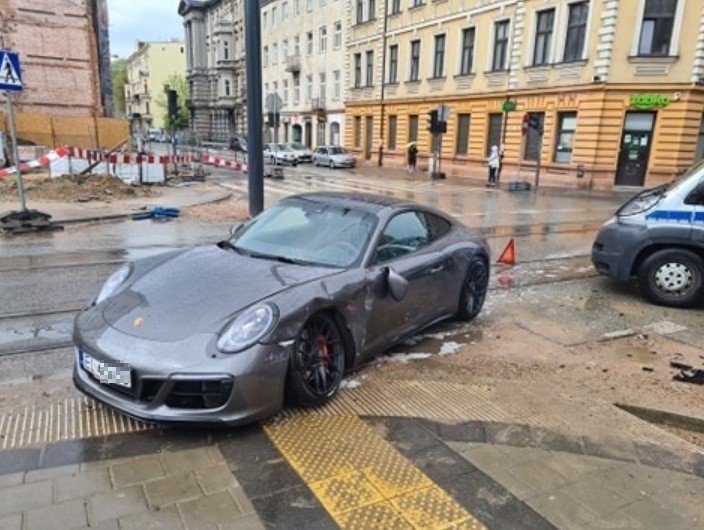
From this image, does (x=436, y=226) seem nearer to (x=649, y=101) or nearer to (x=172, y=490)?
(x=172, y=490)

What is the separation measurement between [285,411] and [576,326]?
11.8ft

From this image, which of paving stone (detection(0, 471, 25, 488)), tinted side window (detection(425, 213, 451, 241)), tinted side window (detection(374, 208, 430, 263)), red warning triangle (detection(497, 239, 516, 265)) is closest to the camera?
paving stone (detection(0, 471, 25, 488))

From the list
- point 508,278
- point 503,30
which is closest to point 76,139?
point 503,30

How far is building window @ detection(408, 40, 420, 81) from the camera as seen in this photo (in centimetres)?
3566

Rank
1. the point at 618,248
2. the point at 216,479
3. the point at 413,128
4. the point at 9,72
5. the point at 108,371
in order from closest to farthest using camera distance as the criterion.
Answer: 1. the point at 216,479
2. the point at 108,371
3. the point at 618,248
4. the point at 9,72
5. the point at 413,128

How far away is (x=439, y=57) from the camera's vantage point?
112 ft

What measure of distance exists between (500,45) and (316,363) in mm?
29445

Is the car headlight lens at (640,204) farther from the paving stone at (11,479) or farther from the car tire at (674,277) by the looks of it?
the paving stone at (11,479)

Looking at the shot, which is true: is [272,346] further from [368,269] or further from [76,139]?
[76,139]

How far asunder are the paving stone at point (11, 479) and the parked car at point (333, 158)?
108 ft

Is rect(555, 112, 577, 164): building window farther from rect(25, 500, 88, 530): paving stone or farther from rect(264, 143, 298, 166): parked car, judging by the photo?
rect(25, 500, 88, 530): paving stone

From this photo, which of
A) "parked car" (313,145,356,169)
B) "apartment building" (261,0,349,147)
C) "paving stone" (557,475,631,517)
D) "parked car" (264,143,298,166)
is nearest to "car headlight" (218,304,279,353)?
"paving stone" (557,475,631,517)

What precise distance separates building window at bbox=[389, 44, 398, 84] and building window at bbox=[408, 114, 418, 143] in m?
3.17

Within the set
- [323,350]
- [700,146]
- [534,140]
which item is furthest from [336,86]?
[323,350]
